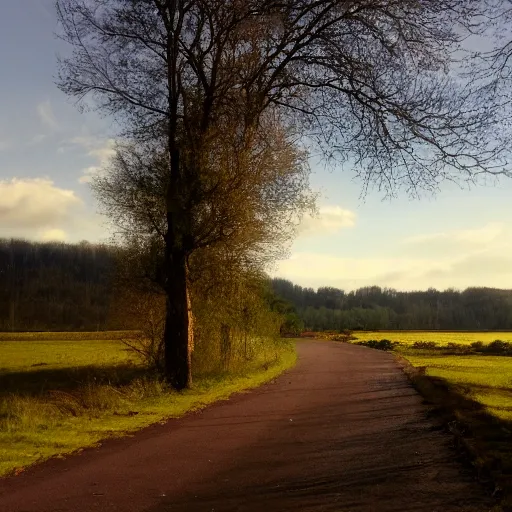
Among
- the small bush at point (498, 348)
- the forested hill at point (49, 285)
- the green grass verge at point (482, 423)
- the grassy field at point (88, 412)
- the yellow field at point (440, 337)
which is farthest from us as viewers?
the forested hill at point (49, 285)

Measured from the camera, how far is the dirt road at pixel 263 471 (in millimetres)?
6781

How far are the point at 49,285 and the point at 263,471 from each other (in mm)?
177286

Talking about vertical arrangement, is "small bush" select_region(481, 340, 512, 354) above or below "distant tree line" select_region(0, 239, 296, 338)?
below

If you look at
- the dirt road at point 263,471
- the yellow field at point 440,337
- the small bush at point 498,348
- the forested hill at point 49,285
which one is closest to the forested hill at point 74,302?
the forested hill at point 49,285

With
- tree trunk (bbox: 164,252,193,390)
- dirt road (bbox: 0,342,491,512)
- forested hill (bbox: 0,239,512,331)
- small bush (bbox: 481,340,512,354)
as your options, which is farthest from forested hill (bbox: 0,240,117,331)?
dirt road (bbox: 0,342,491,512)

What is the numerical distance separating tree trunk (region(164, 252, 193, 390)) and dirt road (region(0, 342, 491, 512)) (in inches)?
228

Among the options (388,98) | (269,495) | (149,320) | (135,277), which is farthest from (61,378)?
(269,495)

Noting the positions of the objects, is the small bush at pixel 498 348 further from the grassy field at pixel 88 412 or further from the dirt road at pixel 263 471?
the dirt road at pixel 263 471

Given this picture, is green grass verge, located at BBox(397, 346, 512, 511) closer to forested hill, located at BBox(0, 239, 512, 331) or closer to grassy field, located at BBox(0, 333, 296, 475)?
grassy field, located at BBox(0, 333, 296, 475)

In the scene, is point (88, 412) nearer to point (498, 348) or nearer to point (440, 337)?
point (498, 348)

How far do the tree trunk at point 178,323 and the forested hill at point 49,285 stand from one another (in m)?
125

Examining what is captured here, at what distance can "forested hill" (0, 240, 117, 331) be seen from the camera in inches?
5999

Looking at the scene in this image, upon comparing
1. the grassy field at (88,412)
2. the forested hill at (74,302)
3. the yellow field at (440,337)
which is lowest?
the grassy field at (88,412)

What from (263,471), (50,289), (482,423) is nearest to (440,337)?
(482,423)
